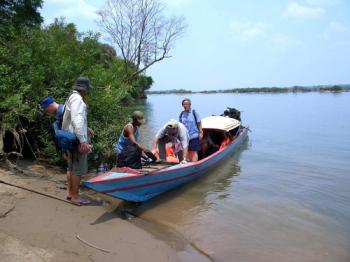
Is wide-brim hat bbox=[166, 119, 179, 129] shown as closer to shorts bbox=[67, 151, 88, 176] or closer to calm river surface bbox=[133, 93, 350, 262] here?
calm river surface bbox=[133, 93, 350, 262]

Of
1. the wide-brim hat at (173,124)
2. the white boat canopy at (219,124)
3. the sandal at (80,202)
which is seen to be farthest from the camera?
the white boat canopy at (219,124)

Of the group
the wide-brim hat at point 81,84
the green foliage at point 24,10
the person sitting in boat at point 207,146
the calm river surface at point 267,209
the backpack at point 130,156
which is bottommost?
the calm river surface at point 267,209

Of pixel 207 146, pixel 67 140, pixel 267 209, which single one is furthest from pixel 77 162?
pixel 207 146

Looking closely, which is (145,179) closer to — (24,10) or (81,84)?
(81,84)

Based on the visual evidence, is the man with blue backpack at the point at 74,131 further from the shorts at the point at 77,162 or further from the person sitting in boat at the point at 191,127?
the person sitting in boat at the point at 191,127

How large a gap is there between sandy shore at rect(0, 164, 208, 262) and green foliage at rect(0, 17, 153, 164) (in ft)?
5.93

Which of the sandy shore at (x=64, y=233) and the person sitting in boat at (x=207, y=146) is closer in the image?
the sandy shore at (x=64, y=233)

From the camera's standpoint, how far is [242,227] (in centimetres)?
662

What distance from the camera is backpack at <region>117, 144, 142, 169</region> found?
22.9 feet

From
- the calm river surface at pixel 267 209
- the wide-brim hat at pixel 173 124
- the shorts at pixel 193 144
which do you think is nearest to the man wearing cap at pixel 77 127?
the calm river surface at pixel 267 209

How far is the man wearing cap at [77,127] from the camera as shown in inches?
212

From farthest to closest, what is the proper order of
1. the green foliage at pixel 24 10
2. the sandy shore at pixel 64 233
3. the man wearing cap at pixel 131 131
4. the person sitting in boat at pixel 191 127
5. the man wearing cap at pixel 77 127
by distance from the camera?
1. the green foliage at pixel 24 10
2. the person sitting in boat at pixel 191 127
3. the man wearing cap at pixel 131 131
4. the man wearing cap at pixel 77 127
5. the sandy shore at pixel 64 233

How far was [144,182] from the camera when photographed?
6867mm

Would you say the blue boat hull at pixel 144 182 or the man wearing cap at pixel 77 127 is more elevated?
the man wearing cap at pixel 77 127
